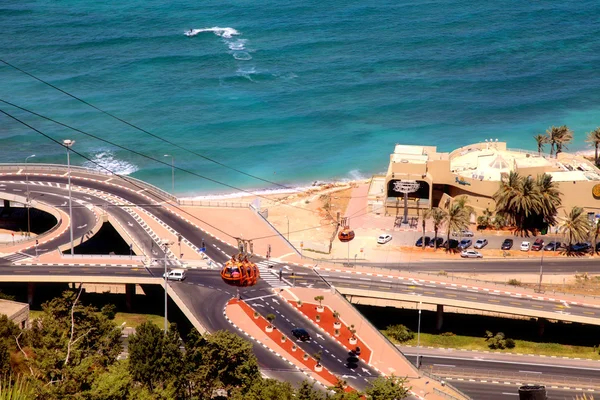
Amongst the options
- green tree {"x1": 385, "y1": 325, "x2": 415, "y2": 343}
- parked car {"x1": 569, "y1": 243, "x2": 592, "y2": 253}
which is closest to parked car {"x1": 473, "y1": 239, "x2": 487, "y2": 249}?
parked car {"x1": 569, "y1": 243, "x2": 592, "y2": 253}

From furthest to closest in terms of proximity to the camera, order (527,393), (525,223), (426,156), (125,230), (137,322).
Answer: (426,156) → (525,223) → (125,230) → (137,322) → (527,393)

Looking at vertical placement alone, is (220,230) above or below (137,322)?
above

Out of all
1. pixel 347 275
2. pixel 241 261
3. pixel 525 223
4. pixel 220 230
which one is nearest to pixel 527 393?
pixel 241 261

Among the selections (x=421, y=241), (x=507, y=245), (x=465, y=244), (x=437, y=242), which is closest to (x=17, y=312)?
(x=421, y=241)

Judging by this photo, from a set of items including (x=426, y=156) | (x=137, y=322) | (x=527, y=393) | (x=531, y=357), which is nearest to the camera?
(x=527, y=393)

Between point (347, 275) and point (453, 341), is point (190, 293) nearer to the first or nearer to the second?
point (347, 275)

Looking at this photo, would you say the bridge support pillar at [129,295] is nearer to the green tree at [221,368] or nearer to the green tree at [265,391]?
the green tree at [221,368]
